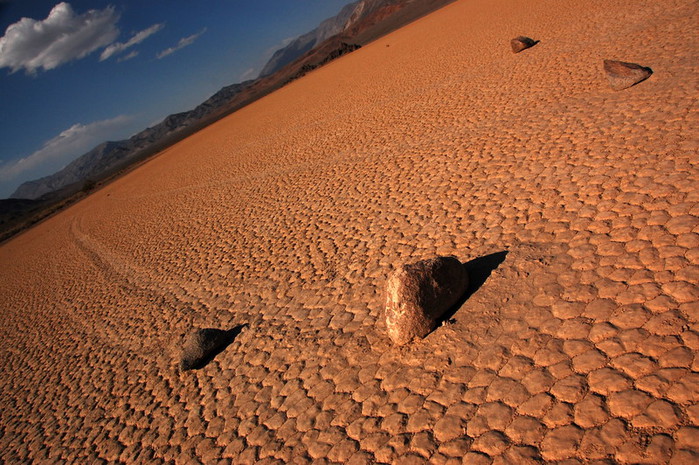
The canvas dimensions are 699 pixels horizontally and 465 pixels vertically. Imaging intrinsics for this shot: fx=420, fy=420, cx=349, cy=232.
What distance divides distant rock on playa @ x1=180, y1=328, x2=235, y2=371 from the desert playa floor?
0.43 ft

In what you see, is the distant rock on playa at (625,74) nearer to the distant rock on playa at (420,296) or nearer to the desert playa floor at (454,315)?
the desert playa floor at (454,315)

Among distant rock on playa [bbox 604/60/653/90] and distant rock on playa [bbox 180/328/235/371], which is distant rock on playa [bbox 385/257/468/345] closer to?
distant rock on playa [bbox 180/328/235/371]

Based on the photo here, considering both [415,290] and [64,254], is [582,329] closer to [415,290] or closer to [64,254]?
[415,290]

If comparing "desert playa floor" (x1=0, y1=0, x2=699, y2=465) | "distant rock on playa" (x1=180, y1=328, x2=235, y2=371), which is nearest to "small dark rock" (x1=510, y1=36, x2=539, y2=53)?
"desert playa floor" (x1=0, y1=0, x2=699, y2=465)

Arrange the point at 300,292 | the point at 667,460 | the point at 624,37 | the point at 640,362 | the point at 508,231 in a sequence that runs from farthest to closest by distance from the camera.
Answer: the point at 624,37 → the point at 300,292 → the point at 508,231 → the point at 640,362 → the point at 667,460

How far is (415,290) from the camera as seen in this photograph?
132 inches

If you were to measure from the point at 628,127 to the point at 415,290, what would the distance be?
3.66 meters

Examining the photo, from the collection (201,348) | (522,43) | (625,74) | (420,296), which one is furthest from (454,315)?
(522,43)

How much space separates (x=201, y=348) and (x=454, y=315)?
2.64 metres

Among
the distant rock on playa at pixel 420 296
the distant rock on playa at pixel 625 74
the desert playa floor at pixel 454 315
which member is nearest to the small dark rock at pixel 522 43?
the desert playa floor at pixel 454 315

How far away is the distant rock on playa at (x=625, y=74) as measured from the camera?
5984mm

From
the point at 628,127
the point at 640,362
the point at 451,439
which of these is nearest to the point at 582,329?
the point at 640,362

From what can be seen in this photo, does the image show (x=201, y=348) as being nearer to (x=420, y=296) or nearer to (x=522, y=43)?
(x=420, y=296)

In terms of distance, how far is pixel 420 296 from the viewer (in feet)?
10.9
